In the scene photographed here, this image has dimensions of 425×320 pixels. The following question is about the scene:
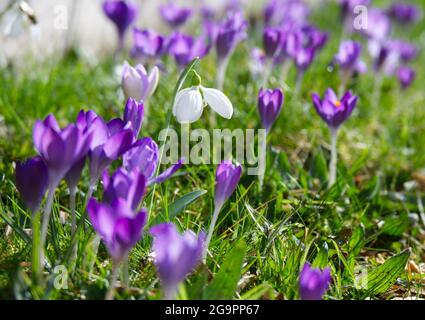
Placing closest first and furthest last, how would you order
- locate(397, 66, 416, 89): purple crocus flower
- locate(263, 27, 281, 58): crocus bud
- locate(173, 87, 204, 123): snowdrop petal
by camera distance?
locate(173, 87, 204, 123): snowdrop petal < locate(263, 27, 281, 58): crocus bud < locate(397, 66, 416, 89): purple crocus flower

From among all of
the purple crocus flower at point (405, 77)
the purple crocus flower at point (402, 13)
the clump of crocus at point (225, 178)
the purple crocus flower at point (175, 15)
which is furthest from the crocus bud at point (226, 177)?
the purple crocus flower at point (402, 13)

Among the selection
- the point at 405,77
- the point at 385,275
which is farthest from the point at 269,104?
the point at 405,77

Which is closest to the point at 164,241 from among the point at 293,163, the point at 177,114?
the point at 177,114

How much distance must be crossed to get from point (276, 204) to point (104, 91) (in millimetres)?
1383

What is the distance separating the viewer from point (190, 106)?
5.91ft

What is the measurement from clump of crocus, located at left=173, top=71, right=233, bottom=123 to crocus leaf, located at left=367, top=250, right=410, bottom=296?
0.58 metres

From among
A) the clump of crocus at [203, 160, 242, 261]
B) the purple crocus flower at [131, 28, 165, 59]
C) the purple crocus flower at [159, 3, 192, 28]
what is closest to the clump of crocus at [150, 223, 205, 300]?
the clump of crocus at [203, 160, 242, 261]

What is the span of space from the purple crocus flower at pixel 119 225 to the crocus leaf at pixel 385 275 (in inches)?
29.0

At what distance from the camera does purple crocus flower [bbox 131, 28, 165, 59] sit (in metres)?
2.78

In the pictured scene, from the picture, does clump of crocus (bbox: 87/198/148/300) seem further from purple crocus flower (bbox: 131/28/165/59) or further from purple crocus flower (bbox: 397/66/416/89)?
purple crocus flower (bbox: 397/66/416/89)

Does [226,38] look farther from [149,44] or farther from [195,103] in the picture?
[195,103]

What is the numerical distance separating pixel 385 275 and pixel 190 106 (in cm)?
A: 69

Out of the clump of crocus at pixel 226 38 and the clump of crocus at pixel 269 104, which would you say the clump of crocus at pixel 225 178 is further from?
the clump of crocus at pixel 226 38

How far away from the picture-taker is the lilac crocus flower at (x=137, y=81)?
208 cm
